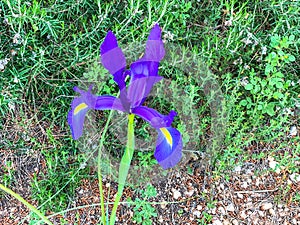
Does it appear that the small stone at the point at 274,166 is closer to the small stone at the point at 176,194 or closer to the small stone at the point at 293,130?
the small stone at the point at 293,130

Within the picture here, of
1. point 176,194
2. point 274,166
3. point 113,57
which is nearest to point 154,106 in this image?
point 176,194

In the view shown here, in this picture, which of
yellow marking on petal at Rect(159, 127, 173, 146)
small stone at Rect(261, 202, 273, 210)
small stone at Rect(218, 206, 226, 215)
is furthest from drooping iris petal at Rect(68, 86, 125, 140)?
small stone at Rect(261, 202, 273, 210)

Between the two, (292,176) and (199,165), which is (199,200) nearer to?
(199,165)

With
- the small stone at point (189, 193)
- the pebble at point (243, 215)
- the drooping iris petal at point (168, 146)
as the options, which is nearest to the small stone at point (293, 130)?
the pebble at point (243, 215)

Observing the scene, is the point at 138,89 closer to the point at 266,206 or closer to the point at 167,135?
the point at 167,135

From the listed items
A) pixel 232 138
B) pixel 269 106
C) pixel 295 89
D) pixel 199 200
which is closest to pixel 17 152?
pixel 199 200

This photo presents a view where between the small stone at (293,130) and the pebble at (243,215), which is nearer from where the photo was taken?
the pebble at (243,215)
